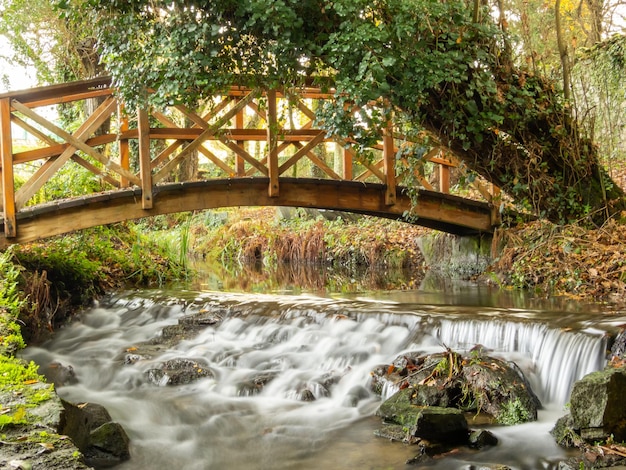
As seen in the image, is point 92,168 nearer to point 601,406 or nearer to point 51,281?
point 51,281

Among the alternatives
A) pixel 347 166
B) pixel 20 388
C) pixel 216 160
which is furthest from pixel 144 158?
pixel 20 388

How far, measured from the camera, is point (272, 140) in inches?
352

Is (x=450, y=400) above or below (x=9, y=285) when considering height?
→ below

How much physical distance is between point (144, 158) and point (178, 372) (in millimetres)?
3239

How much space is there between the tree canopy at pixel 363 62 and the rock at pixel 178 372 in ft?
10.2

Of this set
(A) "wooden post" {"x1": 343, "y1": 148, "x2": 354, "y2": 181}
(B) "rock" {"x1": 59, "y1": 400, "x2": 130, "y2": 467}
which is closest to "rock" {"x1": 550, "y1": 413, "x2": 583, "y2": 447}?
(B) "rock" {"x1": 59, "y1": 400, "x2": 130, "y2": 467}

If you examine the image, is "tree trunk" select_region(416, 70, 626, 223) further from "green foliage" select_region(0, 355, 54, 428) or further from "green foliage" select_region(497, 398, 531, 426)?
"green foliage" select_region(0, 355, 54, 428)

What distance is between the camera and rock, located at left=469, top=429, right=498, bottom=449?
14.2ft

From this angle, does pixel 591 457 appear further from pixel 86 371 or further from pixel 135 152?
pixel 135 152

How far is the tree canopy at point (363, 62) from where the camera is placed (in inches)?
284

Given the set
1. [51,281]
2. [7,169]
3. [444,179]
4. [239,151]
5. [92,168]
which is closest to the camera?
[7,169]

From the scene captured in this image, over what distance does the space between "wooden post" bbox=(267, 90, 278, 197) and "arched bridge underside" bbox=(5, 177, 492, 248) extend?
0.13 metres

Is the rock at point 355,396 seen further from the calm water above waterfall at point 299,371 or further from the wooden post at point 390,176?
the wooden post at point 390,176

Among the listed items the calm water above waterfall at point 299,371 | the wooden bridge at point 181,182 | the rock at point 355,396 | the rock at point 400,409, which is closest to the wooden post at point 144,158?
the wooden bridge at point 181,182
